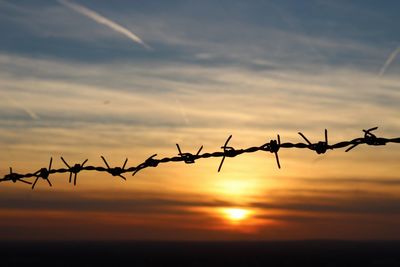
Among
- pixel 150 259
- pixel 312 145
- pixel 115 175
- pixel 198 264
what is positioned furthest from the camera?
pixel 150 259

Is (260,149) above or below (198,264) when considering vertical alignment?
below

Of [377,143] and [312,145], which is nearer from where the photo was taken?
[377,143]

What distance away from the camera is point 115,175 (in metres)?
7.50

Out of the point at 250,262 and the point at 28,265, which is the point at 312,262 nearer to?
the point at 250,262

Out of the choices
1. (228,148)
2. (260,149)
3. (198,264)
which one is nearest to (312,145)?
(260,149)

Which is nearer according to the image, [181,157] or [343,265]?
[181,157]

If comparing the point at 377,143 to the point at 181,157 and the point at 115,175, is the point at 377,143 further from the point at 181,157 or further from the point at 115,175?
the point at 115,175

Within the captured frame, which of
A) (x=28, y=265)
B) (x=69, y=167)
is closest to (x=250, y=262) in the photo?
(x=28, y=265)

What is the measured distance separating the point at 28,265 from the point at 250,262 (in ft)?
161

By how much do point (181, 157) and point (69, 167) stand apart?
67.7 inches

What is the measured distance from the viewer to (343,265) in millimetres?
140750

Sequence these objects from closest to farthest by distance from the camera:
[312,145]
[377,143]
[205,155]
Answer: [377,143], [312,145], [205,155]

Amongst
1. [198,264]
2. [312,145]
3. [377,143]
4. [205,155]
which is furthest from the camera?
[198,264]

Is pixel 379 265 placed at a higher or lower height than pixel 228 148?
higher
